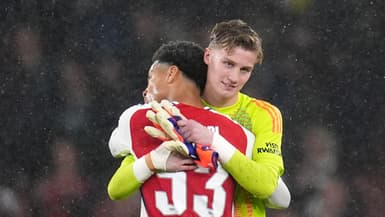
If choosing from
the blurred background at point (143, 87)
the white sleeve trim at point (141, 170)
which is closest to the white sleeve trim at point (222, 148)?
the white sleeve trim at point (141, 170)

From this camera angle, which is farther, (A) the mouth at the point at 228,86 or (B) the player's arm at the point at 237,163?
(A) the mouth at the point at 228,86

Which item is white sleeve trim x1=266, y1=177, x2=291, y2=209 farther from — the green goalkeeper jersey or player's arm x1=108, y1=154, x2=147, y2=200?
player's arm x1=108, y1=154, x2=147, y2=200

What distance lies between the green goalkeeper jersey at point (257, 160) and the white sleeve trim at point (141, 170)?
8.1 inches

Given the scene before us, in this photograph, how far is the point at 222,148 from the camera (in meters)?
2.77

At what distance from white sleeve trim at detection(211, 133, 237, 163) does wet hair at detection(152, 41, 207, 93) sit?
0.25m

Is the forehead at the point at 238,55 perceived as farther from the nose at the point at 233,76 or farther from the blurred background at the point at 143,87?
the blurred background at the point at 143,87

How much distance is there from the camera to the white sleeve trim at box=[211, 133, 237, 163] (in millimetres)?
2766

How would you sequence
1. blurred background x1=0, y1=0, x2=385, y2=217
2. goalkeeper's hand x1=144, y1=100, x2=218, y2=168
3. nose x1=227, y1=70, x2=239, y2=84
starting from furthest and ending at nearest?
blurred background x1=0, y1=0, x2=385, y2=217 < nose x1=227, y1=70, x2=239, y2=84 < goalkeeper's hand x1=144, y1=100, x2=218, y2=168

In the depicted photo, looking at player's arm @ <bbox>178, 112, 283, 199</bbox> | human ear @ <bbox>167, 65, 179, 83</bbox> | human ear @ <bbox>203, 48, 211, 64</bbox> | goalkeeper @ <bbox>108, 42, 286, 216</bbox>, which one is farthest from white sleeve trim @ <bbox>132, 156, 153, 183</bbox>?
human ear @ <bbox>203, 48, 211, 64</bbox>

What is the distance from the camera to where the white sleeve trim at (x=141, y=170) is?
2.80m

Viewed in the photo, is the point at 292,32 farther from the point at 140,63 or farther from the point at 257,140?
the point at 257,140

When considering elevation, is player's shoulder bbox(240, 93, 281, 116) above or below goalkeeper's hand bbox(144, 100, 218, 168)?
above

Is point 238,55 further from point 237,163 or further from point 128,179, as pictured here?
point 128,179

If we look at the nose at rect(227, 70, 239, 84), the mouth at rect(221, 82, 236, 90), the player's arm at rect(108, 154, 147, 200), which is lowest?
the player's arm at rect(108, 154, 147, 200)
